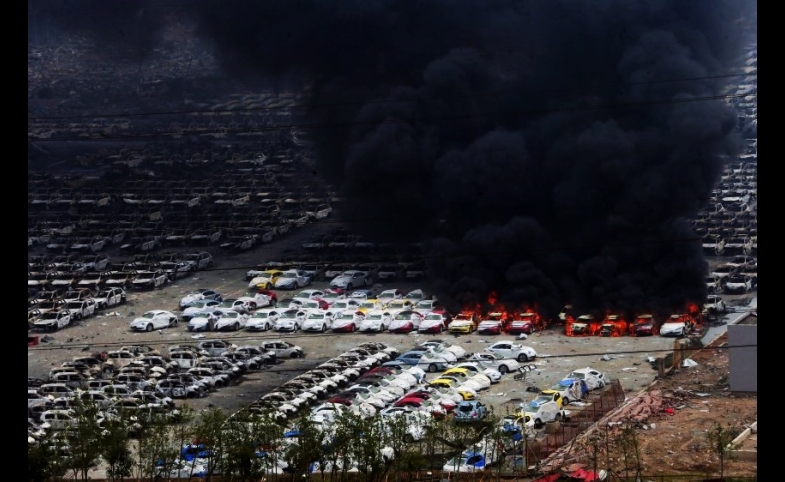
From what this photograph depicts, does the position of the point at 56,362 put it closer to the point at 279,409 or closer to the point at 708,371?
the point at 279,409

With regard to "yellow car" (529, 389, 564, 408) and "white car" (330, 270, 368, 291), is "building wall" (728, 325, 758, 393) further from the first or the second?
"white car" (330, 270, 368, 291)

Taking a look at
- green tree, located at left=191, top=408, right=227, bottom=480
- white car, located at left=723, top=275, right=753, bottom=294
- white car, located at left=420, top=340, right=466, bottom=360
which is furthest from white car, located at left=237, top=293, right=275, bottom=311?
white car, located at left=723, top=275, right=753, bottom=294

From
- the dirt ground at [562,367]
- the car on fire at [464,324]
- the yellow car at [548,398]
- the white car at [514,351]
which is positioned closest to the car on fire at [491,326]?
the car on fire at [464,324]

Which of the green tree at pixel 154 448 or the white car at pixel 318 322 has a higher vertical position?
the white car at pixel 318 322

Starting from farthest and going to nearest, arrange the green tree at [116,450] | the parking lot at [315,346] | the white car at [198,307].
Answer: the white car at [198,307], the parking lot at [315,346], the green tree at [116,450]

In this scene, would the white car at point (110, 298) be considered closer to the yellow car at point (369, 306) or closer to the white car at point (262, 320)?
the white car at point (262, 320)

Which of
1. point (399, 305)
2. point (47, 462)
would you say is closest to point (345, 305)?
point (399, 305)

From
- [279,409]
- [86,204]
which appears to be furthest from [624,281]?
[86,204]

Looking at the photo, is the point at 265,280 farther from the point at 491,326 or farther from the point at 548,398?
the point at 548,398
